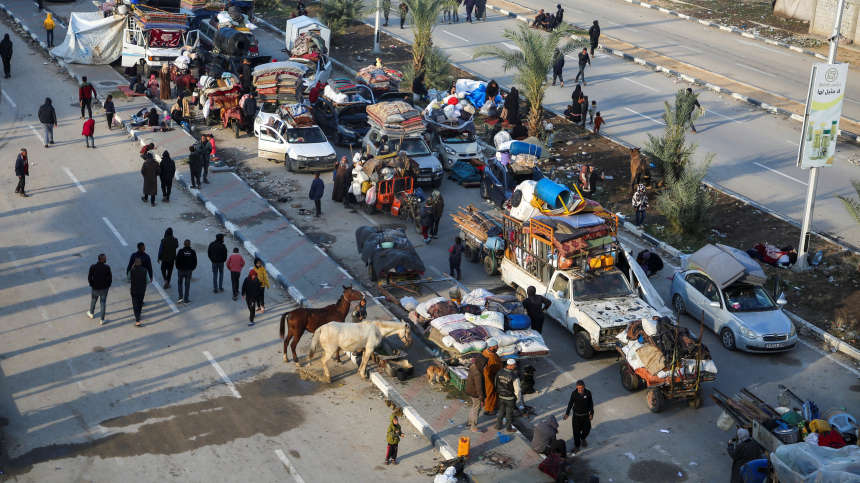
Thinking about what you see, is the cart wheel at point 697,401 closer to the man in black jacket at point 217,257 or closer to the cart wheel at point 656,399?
the cart wheel at point 656,399

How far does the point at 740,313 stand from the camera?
19.3 metres

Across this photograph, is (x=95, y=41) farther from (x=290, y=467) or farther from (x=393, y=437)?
(x=393, y=437)

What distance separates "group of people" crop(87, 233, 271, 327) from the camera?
720 inches

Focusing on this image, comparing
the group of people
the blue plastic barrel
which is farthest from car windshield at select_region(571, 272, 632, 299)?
the group of people

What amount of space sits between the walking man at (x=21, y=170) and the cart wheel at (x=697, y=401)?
1925 cm

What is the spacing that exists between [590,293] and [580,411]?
171 inches

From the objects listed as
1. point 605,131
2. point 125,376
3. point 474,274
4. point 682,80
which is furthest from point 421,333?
point 682,80

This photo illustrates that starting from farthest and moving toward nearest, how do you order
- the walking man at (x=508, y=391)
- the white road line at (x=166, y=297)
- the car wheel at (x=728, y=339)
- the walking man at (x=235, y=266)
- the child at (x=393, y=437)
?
1. the walking man at (x=235, y=266)
2. the white road line at (x=166, y=297)
3. the car wheel at (x=728, y=339)
4. the walking man at (x=508, y=391)
5. the child at (x=393, y=437)

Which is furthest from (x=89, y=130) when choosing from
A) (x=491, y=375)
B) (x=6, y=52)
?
(x=491, y=375)

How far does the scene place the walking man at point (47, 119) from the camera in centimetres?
2859

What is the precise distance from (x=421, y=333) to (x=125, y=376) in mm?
6020

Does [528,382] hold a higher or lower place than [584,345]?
lower

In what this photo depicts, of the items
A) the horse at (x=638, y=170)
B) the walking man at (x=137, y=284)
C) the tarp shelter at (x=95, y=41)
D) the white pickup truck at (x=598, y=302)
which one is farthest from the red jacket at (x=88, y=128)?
the horse at (x=638, y=170)

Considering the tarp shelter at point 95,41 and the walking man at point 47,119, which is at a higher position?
the tarp shelter at point 95,41
